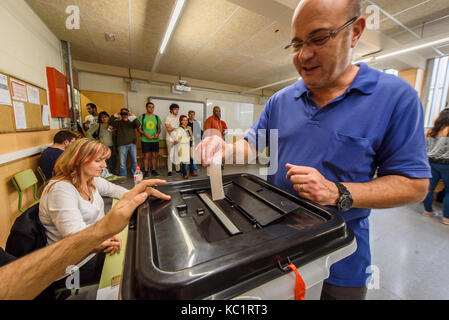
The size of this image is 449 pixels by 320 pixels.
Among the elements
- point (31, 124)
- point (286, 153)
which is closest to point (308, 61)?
point (286, 153)

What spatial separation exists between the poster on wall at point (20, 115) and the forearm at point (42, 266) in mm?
2313

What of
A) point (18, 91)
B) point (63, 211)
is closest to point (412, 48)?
point (63, 211)

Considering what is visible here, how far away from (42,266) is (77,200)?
68cm

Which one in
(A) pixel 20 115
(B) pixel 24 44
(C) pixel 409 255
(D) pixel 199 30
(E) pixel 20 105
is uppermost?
(D) pixel 199 30

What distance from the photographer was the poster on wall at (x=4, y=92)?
1.76 meters

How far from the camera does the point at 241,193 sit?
714mm

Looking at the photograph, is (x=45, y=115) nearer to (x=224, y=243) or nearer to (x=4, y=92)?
(x=4, y=92)

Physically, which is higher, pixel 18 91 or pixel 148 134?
pixel 18 91

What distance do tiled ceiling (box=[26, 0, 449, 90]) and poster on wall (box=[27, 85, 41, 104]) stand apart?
1155 mm

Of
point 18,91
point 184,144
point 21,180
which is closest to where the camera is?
point 21,180

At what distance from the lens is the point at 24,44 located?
2.24 meters

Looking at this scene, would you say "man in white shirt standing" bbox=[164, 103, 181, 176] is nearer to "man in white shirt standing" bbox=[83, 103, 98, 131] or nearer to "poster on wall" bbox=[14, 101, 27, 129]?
"man in white shirt standing" bbox=[83, 103, 98, 131]

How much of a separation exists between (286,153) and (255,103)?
24.0 feet

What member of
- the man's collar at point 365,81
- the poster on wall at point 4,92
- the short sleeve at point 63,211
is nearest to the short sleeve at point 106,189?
the short sleeve at point 63,211
